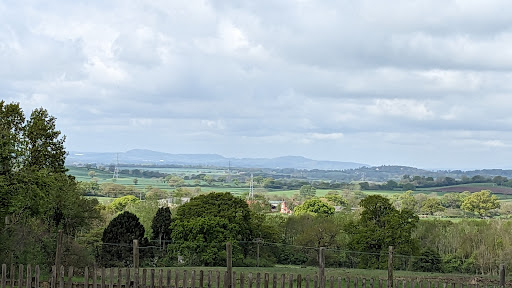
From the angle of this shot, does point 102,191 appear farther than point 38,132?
Yes

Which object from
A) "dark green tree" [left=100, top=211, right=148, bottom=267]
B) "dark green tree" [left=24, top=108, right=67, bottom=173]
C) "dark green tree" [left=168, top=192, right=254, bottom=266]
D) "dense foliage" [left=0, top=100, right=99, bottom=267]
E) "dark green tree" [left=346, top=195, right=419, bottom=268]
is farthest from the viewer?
"dark green tree" [left=100, top=211, right=148, bottom=267]

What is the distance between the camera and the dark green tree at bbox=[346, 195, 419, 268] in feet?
137

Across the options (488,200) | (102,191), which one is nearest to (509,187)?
(488,200)

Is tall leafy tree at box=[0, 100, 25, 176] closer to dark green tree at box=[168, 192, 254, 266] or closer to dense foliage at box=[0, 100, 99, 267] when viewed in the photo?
dense foliage at box=[0, 100, 99, 267]

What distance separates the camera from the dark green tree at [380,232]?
4188 cm

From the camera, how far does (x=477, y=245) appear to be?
4878 cm

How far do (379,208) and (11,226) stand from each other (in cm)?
2824

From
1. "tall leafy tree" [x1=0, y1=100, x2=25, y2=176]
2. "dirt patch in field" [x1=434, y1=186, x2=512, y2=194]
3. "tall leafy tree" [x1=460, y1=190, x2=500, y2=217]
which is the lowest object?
"tall leafy tree" [x1=460, y1=190, x2=500, y2=217]

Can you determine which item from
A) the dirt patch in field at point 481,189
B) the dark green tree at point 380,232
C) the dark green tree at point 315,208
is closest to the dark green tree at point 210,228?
the dark green tree at point 380,232

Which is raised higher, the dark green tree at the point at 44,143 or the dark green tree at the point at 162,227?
the dark green tree at the point at 44,143

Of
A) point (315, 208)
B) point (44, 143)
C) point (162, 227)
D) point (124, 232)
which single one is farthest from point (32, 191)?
point (315, 208)

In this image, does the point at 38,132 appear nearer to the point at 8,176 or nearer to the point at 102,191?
the point at 8,176

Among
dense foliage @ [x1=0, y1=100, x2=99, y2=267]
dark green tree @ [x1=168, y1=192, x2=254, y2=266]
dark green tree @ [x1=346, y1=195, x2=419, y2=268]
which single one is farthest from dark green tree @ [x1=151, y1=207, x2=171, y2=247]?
dark green tree @ [x1=346, y1=195, x2=419, y2=268]

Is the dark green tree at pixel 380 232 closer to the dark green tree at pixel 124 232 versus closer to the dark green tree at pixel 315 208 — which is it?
the dark green tree at pixel 124 232
